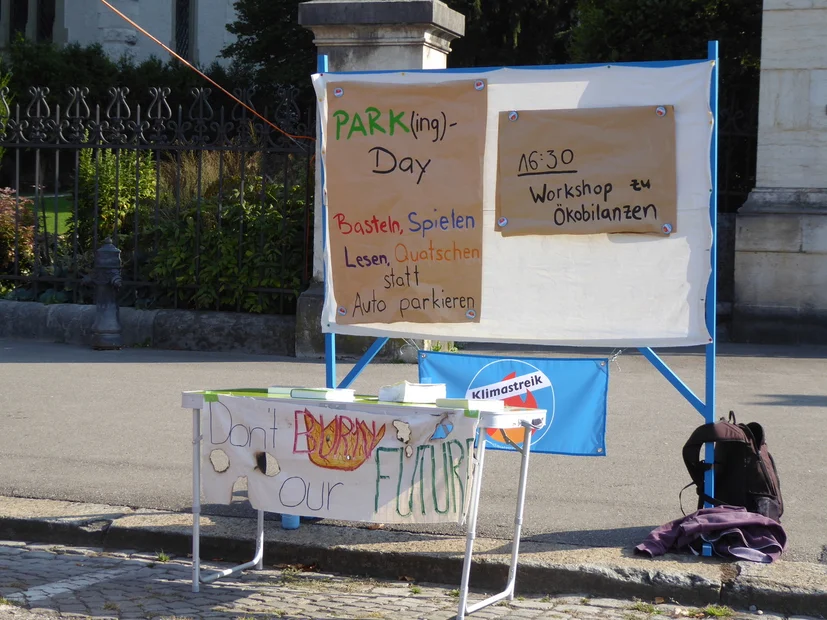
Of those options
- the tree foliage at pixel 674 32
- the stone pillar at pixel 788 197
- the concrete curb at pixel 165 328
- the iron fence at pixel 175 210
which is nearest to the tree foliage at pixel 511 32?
the tree foliage at pixel 674 32

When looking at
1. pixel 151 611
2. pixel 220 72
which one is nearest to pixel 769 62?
pixel 151 611

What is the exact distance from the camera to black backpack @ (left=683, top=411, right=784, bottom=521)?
15.7 ft

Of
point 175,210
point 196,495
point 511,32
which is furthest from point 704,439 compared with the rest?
point 511,32

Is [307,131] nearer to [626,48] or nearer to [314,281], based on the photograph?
[314,281]

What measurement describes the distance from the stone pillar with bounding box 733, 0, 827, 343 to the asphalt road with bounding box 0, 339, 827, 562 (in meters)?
0.49

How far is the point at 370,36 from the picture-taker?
9602 millimetres

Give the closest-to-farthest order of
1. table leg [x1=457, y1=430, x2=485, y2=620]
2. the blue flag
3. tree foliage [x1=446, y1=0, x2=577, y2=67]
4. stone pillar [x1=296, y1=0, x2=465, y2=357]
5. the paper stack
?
table leg [x1=457, y1=430, x2=485, y2=620], the paper stack, the blue flag, stone pillar [x1=296, y1=0, x2=465, y2=357], tree foliage [x1=446, y1=0, x2=577, y2=67]

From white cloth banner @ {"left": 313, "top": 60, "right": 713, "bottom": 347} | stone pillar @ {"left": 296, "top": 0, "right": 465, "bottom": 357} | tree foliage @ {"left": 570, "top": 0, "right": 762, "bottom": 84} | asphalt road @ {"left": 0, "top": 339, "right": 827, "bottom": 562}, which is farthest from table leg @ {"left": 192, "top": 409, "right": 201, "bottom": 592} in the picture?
tree foliage @ {"left": 570, "top": 0, "right": 762, "bottom": 84}

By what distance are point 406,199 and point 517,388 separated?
1.00 meters

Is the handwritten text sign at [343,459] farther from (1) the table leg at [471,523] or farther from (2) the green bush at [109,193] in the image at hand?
(2) the green bush at [109,193]

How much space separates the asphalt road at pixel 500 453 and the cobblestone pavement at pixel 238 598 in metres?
0.58

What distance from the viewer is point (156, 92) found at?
10641 millimetres

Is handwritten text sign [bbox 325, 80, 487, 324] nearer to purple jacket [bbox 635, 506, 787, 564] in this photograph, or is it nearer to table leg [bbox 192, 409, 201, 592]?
table leg [bbox 192, 409, 201, 592]

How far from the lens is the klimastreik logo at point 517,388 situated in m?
5.07
